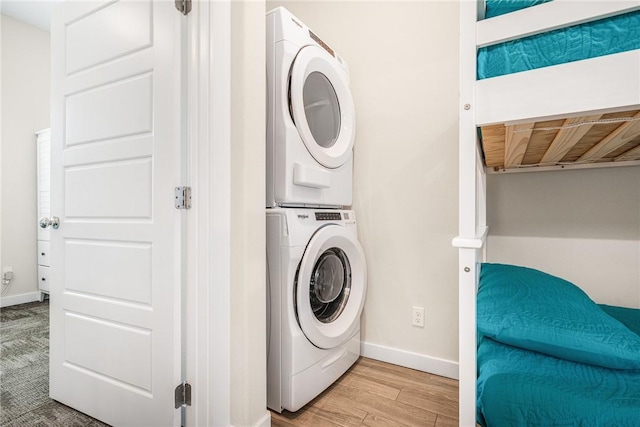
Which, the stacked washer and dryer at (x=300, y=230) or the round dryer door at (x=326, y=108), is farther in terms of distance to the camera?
the round dryer door at (x=326, y=108)

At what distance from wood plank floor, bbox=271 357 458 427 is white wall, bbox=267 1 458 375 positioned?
0.47ft

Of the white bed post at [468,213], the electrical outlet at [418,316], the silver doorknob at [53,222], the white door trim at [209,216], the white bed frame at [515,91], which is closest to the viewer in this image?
the white bed frame at [515,91]

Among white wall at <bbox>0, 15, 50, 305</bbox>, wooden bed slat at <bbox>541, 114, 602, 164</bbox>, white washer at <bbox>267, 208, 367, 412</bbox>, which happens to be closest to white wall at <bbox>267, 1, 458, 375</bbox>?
white washer at <bbox>267, 208, 367, 412</bbox>

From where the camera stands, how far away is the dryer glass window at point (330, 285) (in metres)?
1.61

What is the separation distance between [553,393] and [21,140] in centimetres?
435

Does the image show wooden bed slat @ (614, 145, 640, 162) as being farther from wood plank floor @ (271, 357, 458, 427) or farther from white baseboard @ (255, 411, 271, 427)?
white baseboard @ (255, 411, 271, 427)

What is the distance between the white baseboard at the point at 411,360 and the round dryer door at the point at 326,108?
3.66 feet

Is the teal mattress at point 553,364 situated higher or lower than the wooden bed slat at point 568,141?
lower

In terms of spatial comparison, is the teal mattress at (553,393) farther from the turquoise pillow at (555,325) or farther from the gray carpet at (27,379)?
the gray carpet at (27,379)

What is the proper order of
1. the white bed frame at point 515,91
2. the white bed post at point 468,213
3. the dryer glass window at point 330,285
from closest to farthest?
the white bed frame at point 515,91 < the white bed post at point 468,213 < the dryer glass window at point 330,285

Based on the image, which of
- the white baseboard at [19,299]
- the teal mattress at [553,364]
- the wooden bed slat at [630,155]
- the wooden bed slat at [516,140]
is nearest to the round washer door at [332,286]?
the teal mattress at [553,364]

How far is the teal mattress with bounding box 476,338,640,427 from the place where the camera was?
668mm

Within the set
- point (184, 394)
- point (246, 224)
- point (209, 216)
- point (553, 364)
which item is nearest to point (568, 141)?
point (553, 364)

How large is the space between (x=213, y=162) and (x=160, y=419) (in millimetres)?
1010
